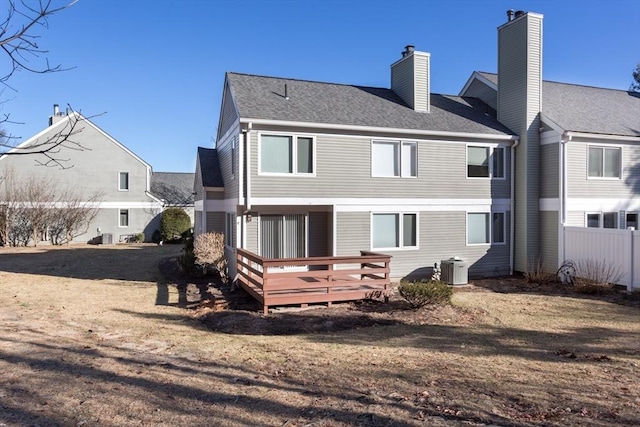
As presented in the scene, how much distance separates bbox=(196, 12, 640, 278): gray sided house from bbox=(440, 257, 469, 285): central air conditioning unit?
26.7 inches

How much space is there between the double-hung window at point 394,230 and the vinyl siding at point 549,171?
494 centimetres

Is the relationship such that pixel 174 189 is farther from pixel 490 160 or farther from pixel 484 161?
pixel 490 160

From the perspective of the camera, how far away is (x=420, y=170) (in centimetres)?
1581

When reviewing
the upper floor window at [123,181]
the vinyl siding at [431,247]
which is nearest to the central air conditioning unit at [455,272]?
the vinyl siding at [431,247]

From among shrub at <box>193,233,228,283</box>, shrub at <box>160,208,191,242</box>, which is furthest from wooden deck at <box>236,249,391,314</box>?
shrub at <box>160,208,191,242</box>

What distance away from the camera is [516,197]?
55.7 feet

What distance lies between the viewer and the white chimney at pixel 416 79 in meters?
17.3

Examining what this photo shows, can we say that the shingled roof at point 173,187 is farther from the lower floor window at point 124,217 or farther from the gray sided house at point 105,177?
the lower floor window at point 124,217

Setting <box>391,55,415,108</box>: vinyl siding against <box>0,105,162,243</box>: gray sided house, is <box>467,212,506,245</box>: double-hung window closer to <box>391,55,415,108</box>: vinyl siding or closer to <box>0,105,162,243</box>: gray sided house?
<box>391,55,415,108</box>: vinyl siding

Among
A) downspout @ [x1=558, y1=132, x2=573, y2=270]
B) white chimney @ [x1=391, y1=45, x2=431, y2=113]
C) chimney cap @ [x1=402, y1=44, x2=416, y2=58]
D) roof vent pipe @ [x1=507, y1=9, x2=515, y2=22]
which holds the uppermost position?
roof vent pipe @ [x1=507, y1=9, x2=515, y2=22]

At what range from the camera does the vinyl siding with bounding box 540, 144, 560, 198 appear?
52.4 ft

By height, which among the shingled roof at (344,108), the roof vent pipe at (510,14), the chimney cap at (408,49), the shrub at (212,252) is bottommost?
the shrub at (212,252)

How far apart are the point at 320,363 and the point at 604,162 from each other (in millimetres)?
14716

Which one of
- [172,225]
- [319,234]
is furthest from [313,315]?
[172,225]
